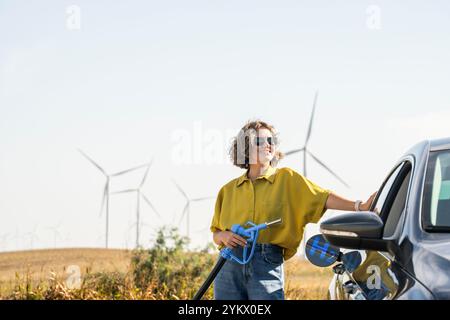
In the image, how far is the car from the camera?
3240 mm

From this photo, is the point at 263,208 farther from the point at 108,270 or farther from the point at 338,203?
the point at 108,270

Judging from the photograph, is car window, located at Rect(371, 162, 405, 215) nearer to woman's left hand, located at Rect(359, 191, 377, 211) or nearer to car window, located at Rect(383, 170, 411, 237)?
car window, located at Rect(383, 170, 411, 237)

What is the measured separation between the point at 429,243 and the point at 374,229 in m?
0.26

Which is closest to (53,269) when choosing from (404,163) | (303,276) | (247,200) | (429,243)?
(303,276)

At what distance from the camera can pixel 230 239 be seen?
16.3 ft

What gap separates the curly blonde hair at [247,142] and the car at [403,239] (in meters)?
0.93

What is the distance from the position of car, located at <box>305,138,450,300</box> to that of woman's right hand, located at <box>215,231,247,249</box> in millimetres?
478

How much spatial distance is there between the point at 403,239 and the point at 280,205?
5.01 ft

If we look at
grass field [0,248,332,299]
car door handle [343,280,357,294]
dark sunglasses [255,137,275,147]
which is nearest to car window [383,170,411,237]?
car door handle [343,280,357,294]

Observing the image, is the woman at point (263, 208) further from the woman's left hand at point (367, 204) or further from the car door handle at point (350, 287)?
the car door handle at point (350, 287)

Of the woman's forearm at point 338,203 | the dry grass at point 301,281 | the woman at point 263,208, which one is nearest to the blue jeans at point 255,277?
the woman at point 263,208

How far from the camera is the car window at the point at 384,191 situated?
15.0 feet
